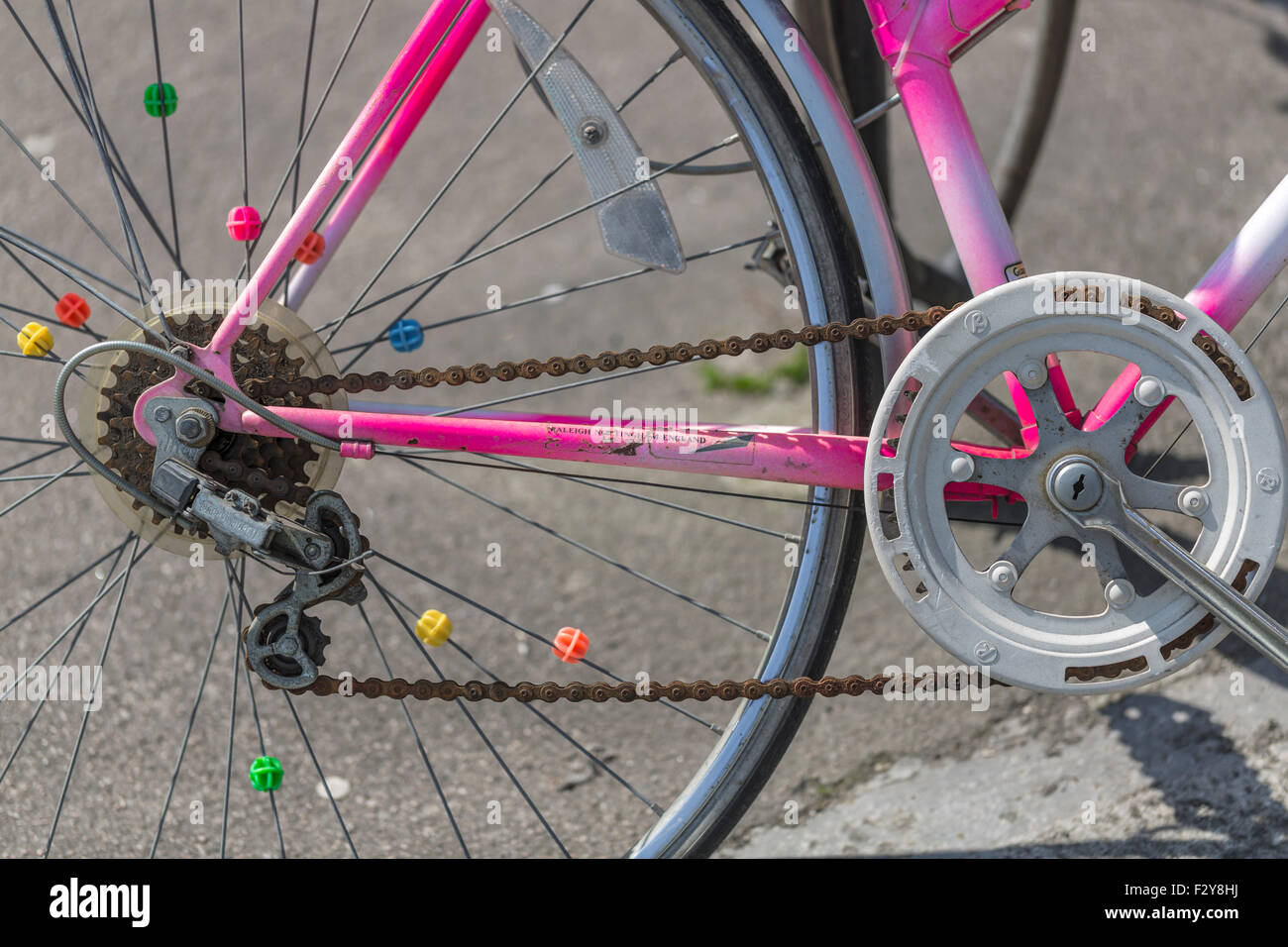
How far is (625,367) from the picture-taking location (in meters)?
1.64

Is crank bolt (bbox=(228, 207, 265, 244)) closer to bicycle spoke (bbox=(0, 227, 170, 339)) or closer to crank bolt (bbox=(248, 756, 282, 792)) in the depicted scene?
bicycle spoke (bbox=(0, 227, 170, 339))

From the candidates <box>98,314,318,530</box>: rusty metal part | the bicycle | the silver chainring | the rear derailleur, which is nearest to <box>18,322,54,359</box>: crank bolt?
the bicycle

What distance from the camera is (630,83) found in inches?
149

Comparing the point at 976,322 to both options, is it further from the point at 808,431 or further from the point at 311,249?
the point at 311,249

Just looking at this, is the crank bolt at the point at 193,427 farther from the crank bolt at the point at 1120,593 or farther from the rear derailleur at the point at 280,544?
the crank bolt at the point at 1120,593

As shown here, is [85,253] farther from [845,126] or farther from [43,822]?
[845,126]

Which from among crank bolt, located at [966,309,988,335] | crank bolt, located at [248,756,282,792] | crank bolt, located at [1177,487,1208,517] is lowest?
crank bolt, located at [1177,487,1208,517]

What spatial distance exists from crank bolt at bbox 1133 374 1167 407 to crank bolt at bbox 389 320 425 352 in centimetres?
95

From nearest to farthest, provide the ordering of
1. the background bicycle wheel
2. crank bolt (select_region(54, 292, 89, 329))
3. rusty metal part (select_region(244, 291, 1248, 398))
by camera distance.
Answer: rusty metal part (select_region(244, 291, 1248, 398)) → crank bolt (select_region(54, 292, 89, 329)) → the background bicycle wheel

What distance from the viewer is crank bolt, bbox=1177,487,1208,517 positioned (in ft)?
4.98

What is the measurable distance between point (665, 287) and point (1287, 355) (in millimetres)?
1468

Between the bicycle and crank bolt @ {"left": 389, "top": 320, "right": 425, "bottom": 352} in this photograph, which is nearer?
the bicycle

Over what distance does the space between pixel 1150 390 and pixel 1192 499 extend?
5.7 inches
